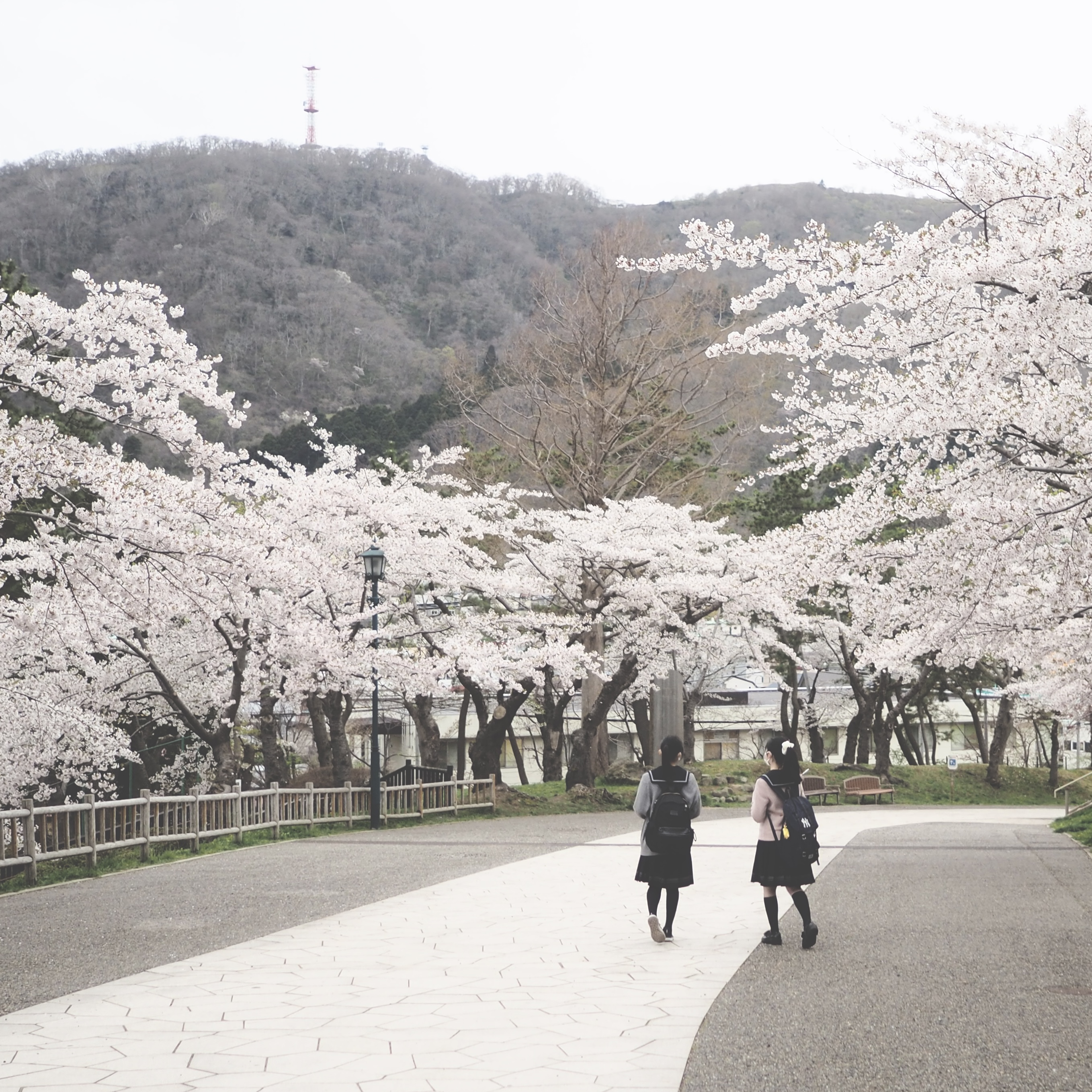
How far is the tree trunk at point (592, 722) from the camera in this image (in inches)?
990

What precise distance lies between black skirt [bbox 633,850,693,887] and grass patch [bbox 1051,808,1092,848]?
11.3 metres

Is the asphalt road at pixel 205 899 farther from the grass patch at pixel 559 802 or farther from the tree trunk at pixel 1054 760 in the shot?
the tree trunk at pixel 1054 760

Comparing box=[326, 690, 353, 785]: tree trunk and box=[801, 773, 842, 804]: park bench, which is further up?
box=[326, 690, 353, 785]: tree trunk

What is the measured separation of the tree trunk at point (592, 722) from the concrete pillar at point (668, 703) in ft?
6.00

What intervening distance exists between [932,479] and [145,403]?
7.29m

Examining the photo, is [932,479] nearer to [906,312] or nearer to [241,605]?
[906,312]

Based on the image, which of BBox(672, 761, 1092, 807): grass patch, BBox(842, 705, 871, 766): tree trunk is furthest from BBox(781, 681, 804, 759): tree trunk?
BBox(842, 705, 871, 766): tree trunk

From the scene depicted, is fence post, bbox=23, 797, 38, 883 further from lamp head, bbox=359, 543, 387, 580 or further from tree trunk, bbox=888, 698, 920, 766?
tree trunk, bbox=888, 698, 920, 766

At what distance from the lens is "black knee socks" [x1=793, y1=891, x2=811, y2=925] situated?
24.7ft

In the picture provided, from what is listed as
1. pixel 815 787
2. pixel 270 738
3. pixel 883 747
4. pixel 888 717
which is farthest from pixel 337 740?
pixel 888 717

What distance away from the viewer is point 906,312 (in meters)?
9.76

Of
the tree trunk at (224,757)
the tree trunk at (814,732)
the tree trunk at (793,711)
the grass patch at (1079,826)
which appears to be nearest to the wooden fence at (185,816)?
the tree trunk at (224,757)

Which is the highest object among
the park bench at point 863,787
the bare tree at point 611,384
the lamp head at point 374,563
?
the bare tree at point 611,384

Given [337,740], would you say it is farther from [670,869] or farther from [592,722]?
[670,869]
